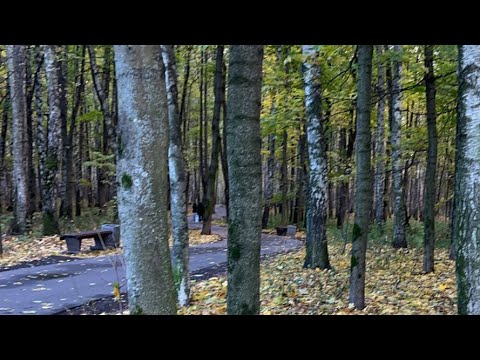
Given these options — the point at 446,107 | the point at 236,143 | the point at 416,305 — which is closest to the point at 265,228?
the point at 446,107

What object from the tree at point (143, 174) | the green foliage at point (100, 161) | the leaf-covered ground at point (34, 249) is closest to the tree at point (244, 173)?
the tree at point (143, 174)

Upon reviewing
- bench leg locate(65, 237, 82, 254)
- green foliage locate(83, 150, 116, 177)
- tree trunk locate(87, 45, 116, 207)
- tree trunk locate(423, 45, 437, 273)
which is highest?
tree trunk locate(87, 45, 116, 207)

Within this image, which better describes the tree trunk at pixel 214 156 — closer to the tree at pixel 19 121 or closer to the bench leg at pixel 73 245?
the bench leg at pixel 73 245

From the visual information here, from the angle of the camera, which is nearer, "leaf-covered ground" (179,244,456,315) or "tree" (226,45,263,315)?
"tree" (226,45,263,315)

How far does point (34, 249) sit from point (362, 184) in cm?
1247

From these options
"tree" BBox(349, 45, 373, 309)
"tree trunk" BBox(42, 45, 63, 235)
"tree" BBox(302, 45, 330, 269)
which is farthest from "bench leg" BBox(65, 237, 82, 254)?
"tree" BBox(349, 45, 373, 309)

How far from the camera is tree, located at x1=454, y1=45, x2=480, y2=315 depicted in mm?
4465

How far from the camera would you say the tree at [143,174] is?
357 centimetres

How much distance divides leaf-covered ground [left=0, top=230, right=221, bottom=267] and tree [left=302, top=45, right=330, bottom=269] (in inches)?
237

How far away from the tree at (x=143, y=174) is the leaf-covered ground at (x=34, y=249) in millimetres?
11045

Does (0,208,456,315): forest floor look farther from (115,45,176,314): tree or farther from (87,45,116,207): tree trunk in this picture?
(87,45,116,207): tree trunk

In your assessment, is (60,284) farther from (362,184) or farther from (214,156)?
(214,156)
